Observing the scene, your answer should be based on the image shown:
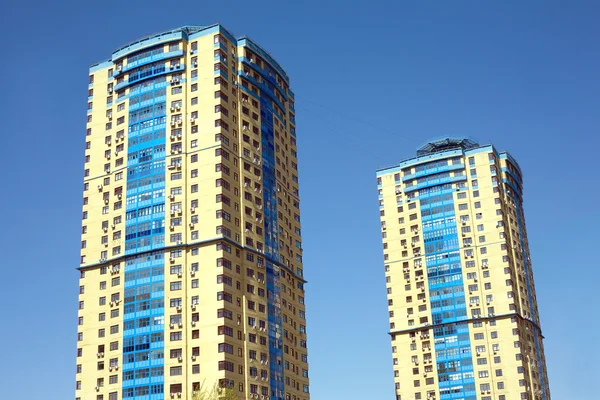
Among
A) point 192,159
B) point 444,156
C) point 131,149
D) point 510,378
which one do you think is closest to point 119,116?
point 131,149

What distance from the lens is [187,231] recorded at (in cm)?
9881

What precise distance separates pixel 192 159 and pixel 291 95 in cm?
2901

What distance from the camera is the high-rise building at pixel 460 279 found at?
442 feet

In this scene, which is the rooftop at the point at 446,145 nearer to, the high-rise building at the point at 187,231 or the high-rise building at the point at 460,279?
the high-rise building at the point at 460,279

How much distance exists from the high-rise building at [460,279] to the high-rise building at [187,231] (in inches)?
1401

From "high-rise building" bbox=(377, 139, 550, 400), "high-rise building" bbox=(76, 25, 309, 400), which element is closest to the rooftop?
"high-rise building" bbox=(377, 139, 550, 400)

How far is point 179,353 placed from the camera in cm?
9394

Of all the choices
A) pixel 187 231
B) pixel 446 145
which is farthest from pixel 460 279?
pixel 187 231


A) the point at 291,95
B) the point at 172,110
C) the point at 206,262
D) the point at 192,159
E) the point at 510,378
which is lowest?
the point at 510,378

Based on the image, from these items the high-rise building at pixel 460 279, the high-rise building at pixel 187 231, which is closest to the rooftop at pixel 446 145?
the high-rise building at pixel 460 279

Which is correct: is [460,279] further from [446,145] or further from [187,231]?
[187,231]

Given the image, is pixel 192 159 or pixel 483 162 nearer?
pixel 192 159

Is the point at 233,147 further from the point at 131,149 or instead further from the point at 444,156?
the point at 444,156

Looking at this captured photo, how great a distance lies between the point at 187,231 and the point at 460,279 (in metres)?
58.4
